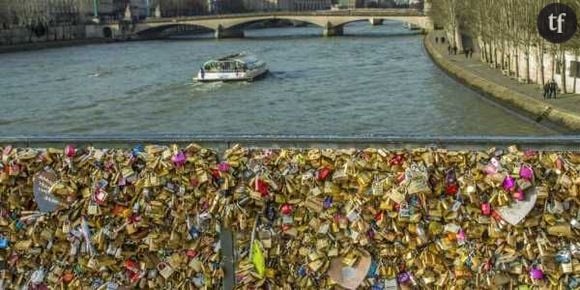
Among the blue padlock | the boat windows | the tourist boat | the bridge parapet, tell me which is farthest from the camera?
the bridge parapet

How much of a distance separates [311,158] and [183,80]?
29.7 metres

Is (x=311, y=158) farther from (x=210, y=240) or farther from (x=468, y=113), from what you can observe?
(x=468, y=113)

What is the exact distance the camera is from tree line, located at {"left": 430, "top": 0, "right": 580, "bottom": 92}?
21.1 m

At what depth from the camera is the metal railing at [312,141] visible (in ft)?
9.05

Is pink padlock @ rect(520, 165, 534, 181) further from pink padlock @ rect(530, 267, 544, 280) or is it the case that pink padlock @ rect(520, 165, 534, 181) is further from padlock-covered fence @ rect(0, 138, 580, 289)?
pink padlock @ rect(530, 267, 544, 280)

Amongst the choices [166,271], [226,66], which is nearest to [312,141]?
[166,271]

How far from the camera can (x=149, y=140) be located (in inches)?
119

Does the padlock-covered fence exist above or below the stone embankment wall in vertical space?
above

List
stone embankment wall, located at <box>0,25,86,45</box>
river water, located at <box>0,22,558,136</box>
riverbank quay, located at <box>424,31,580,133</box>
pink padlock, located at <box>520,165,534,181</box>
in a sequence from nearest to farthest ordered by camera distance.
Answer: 1. pink padlock, located at <box>520,165,534,181</box>
2. riverbank quay, located at <box>424,31,580,133</box>
3. river water, located at <box>0,22,558,136</box>
4. stone embankment wall, located at <box>0,25,86,45</box>

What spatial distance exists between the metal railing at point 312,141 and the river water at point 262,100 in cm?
743

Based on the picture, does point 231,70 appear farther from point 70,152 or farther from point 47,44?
point 47,44

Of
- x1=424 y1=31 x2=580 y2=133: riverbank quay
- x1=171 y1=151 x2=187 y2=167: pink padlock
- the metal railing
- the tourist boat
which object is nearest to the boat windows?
the tourist boat

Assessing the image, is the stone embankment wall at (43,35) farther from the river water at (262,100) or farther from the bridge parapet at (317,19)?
the river water at (262,100)

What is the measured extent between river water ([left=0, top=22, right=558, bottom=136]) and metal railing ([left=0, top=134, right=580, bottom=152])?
7.43 metres
